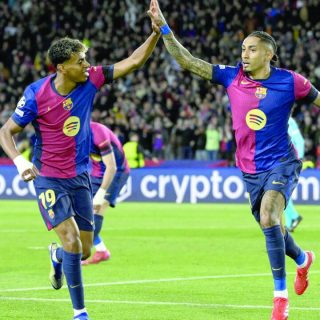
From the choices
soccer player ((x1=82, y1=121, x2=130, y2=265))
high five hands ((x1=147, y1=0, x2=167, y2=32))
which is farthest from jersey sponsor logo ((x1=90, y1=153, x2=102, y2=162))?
high five hands ((x1=147, y1=0, x2=167, y2=32))

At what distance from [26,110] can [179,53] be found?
1.67m

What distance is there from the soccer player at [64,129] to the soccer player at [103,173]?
13.5ft

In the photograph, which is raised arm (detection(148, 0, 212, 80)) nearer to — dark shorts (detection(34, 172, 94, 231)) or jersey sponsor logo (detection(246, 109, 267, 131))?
jersey sponsor logo (detection(246, 109, 267, 131))

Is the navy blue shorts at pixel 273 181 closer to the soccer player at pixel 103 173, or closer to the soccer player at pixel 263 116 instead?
the soccer player at pixel 263 116

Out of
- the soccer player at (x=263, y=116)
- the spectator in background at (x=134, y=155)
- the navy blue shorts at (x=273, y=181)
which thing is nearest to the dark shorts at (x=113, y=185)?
the soccer player at (x=263, y=116)

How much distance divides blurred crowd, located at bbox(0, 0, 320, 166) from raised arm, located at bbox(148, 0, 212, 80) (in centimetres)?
2024

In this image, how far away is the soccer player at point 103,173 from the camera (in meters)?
13.4

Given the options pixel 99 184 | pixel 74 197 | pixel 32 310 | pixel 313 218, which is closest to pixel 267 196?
pixel 74 197

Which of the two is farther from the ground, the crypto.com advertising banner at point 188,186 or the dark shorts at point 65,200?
the dark shorts at point 65,200

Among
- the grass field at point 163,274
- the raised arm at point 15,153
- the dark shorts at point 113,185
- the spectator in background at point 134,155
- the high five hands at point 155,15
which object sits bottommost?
the spectator in background at point 134,155

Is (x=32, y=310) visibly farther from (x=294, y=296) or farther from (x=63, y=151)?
(x=294, y=296)

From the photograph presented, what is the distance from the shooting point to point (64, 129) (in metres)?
8.97

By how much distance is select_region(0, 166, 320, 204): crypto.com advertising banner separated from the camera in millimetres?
27500

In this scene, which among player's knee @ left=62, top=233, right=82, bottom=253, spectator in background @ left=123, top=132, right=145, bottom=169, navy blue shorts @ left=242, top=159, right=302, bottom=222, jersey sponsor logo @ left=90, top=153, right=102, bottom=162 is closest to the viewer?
player's knee @ left=62, top=233, right=82, bottom=253
